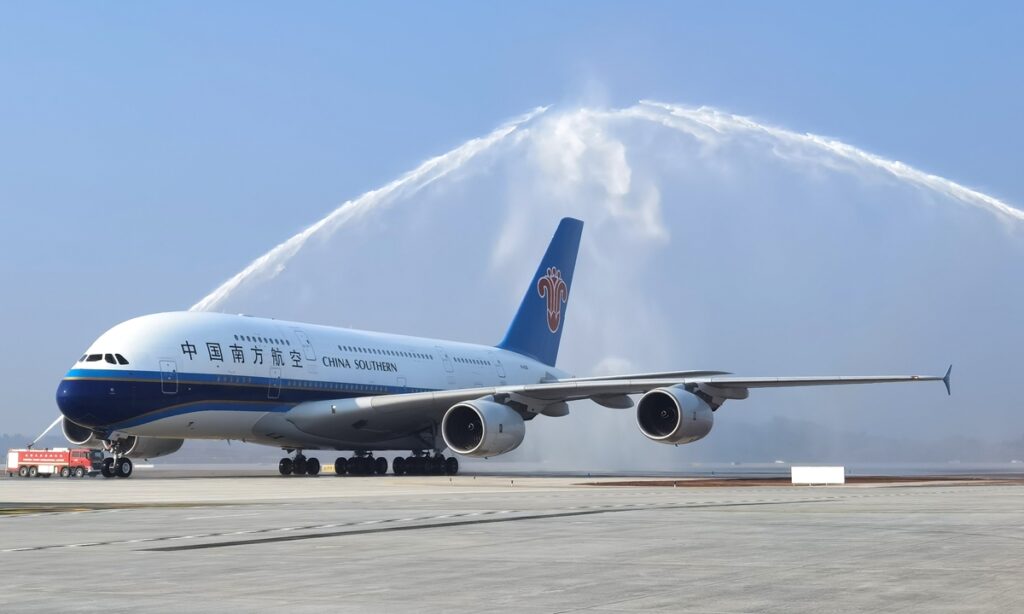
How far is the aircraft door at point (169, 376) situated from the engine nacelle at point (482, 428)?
7.69 meters

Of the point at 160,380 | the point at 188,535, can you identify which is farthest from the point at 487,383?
the point at 188,535

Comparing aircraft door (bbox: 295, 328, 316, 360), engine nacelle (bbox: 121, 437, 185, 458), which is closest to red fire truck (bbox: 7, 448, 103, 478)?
engine nacelle (bbox: 121, 437, 185, 458)

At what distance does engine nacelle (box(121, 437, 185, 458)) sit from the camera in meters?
41.2

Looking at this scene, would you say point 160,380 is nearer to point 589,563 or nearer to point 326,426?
point 326,426

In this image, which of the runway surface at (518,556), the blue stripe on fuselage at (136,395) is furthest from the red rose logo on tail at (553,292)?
the runway surface at (518,556)

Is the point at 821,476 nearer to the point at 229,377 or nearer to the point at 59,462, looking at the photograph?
the point at 229,377

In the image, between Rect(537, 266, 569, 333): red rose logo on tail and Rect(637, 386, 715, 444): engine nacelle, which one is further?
Rect(537, 266, 569, 333): red rose logo on tail

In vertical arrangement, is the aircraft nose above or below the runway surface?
above

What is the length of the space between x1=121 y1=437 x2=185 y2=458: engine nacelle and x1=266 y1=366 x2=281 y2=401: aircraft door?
4468mm

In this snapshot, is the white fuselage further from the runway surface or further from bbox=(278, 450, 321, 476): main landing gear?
the runway surface

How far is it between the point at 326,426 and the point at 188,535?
2510 cm

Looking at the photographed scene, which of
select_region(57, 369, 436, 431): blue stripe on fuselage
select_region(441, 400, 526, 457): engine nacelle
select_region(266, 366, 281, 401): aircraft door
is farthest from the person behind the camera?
select_region(266, 366, 281, 401): aircraft door

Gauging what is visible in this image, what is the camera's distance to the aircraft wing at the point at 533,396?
1486 inches

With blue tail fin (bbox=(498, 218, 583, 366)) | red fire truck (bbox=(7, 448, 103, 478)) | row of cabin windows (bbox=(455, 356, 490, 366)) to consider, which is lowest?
red fire truck (bbox=(7, 448, 103, 478))
